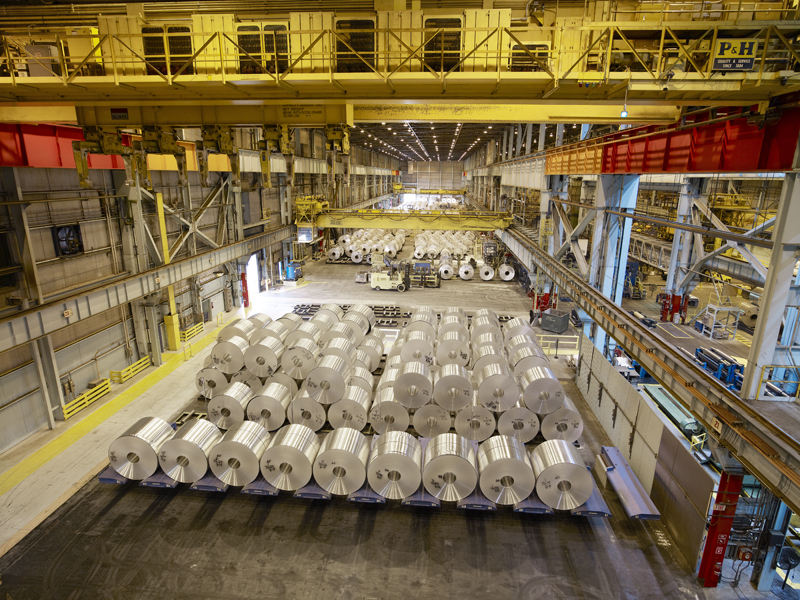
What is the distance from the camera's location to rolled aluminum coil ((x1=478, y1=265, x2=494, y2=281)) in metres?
26.1

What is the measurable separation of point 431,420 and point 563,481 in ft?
10.4

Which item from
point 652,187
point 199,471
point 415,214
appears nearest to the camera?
point 199,471

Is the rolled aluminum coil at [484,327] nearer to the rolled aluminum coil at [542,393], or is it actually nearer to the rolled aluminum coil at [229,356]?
the rolled aluminum coil at [542,393]

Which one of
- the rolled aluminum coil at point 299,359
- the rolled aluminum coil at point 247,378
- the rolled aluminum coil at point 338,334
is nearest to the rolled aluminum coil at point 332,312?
the rolled aluminum coil at point 338,334

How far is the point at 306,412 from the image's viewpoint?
33.7ft

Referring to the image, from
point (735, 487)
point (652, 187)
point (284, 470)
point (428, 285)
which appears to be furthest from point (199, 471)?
point (652, 187)

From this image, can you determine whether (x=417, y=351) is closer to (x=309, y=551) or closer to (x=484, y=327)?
(x=484, y=327)

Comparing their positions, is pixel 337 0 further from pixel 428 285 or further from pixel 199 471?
pixel 428 285

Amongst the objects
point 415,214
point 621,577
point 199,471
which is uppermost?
point 415,214

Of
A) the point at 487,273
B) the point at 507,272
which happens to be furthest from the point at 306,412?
the point at 507,272

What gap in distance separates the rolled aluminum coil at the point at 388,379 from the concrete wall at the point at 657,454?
5.34 meters

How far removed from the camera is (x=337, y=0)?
35.1 ft

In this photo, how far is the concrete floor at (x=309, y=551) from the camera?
6.77 m

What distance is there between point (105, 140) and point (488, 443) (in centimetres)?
1009
